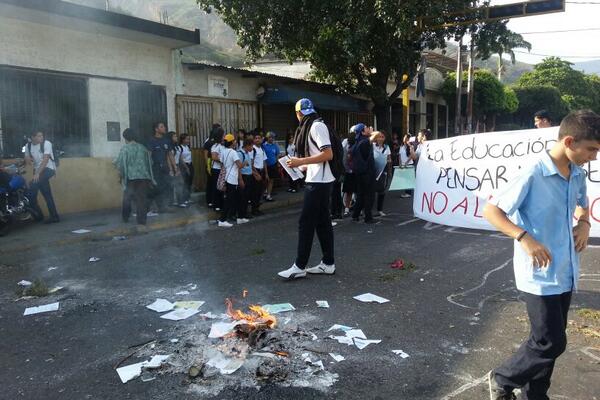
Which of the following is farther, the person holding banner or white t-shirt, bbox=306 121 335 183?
white t-shirt, bbox=306 121 335 183

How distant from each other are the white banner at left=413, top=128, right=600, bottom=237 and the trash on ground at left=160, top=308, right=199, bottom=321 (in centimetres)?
434

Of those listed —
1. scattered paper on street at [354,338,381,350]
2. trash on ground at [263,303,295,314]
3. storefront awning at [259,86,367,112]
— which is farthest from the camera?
storefront awning at [259,86,367,112]

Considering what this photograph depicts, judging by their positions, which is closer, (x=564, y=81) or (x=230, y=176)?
(x=230, y=176)

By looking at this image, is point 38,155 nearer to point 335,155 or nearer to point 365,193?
point 365,193

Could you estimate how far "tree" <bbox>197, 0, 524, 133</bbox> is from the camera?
11.9 metres

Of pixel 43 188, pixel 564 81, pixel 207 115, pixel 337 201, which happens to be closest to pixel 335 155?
pixel 337 201

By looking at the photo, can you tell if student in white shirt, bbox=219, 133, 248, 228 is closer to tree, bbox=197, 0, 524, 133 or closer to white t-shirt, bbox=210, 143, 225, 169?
white t-shirt, bbox=210, 143, 225, 169

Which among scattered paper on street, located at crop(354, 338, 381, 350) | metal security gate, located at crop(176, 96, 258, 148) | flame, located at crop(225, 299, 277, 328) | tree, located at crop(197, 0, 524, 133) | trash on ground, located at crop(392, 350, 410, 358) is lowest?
trash on ground, located at crop(392, 350, 410, 358)

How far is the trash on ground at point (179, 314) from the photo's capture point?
4273 mm

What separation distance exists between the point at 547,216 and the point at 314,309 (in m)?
2.39

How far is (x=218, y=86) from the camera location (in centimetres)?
1379

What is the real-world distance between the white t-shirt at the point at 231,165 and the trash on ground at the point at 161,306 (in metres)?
4.48

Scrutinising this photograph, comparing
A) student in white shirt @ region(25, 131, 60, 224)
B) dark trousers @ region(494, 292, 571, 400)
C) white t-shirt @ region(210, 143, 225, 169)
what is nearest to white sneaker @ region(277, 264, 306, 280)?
dark trousers @ region(494, 292, 571, 400)

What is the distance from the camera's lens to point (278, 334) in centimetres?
378
